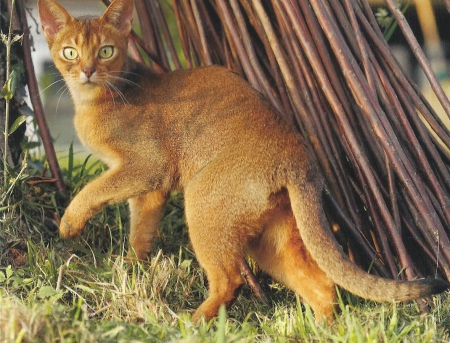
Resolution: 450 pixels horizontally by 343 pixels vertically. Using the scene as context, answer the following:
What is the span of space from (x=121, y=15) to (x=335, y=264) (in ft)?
6.00

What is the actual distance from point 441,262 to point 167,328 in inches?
60.0

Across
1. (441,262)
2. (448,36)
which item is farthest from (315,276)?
(448,36)

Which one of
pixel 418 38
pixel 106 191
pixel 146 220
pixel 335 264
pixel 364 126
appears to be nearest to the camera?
pixel 335 264

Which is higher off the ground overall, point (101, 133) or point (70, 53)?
point (70, 53)

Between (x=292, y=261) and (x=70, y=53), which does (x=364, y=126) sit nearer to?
(x=292, y=261)

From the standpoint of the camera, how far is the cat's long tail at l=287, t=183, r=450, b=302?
9.17ft

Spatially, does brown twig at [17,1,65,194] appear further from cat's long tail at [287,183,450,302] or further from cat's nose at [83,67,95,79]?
cat's long tail at [287,183,450,302]

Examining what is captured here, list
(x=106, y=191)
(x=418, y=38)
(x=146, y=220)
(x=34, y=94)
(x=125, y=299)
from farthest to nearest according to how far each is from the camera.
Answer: (x=418, y=38) < (x=146, y=220) < (x=34, y=94) < (x=106, y=191) < (x=125, y=299)

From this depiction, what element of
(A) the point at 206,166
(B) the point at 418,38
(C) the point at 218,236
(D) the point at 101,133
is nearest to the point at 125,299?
(C) the point at 218,236

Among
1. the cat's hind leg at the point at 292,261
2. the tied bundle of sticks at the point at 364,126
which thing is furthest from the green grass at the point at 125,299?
the tied bundle of sticks at the point at 364,126

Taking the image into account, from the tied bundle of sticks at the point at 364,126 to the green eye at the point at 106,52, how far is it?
0.77 metres

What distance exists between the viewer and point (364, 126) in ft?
11.8

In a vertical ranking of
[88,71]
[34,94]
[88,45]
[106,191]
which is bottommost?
[106,191]

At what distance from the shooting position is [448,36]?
5.68 m
